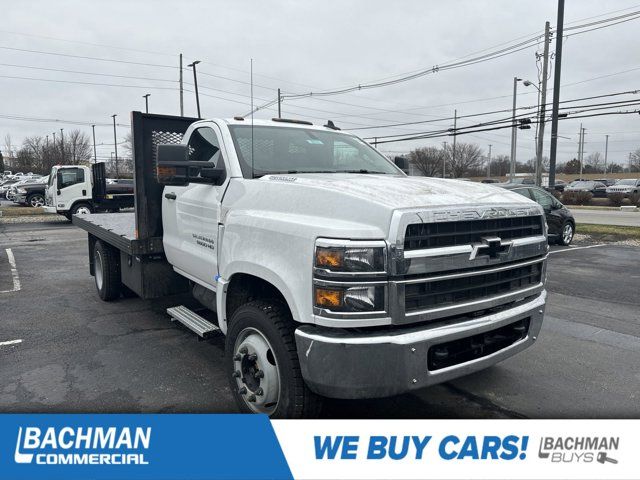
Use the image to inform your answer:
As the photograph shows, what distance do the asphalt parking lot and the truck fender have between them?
76cm

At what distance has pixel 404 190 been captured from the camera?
316cm

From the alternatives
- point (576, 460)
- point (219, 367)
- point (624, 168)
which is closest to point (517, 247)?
point (576, 460)

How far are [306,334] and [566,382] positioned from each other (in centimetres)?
281

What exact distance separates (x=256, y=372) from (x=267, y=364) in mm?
158

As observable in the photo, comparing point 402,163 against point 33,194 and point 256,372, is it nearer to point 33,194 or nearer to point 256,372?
point 256,372

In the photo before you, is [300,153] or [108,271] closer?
[300,153]

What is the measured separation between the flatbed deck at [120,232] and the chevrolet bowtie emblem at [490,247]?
3.34 m

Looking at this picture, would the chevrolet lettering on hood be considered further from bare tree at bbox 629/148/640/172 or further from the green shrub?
bare tree at bbox 629/148/640/172

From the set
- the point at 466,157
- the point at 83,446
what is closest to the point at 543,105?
the point at 83,446

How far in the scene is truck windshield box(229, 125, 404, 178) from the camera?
4016 millimetres

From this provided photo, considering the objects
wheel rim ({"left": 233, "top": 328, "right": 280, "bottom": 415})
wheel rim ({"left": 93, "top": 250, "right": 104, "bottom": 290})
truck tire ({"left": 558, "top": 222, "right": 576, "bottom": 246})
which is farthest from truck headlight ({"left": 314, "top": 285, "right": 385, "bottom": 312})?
truck tire ({"left": 558, "top": 222, "right": 576, "bottom": 246})

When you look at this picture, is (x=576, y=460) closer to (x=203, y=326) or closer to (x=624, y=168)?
(x=203, y=326)

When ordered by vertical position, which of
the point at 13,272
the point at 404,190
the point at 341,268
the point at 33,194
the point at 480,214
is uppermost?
the point at 404,190

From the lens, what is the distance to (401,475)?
258cm
